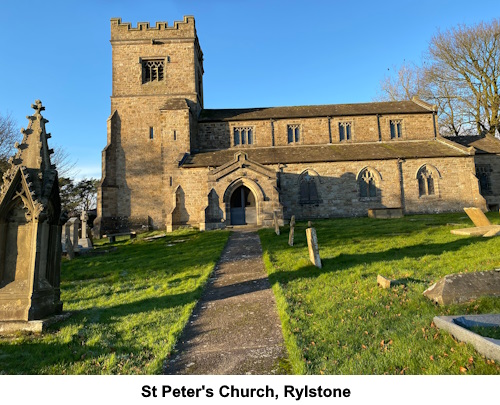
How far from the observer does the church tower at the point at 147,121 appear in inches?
1001

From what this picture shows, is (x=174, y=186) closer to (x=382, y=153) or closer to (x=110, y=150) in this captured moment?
(x=110, y=150)

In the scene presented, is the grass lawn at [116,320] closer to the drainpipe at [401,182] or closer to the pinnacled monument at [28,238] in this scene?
the pinnacled monument at [28,238]

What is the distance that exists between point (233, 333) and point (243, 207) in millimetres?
17916

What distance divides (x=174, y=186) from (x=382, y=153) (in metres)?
16.6

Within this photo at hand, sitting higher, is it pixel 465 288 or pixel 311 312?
pixel 465 288

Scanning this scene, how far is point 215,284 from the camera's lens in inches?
328

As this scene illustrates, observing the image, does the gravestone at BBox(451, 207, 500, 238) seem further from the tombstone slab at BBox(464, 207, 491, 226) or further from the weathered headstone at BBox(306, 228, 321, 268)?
the weathered headstone at BBox(306, 228, 321, 268)

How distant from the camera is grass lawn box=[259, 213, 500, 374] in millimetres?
3668

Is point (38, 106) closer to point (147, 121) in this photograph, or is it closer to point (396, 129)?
point (147, 121)

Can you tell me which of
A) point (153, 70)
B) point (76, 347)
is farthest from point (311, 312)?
point (153, 70)

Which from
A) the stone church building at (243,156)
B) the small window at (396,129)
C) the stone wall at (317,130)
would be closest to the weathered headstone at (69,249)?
the stone church building at (243,156)

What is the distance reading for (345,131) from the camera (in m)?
28.1

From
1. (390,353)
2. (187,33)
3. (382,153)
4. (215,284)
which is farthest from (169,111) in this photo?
(390,353)

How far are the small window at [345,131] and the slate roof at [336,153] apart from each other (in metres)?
0.99
